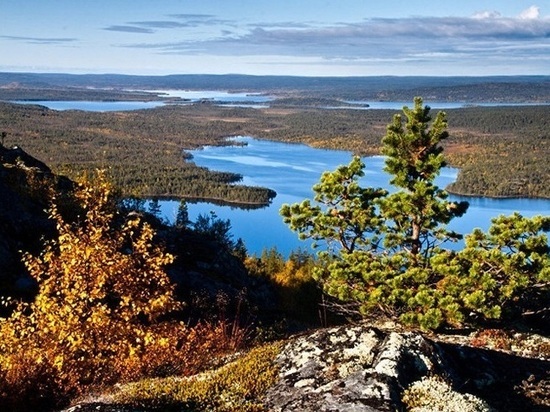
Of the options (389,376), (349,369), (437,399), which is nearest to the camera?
(437,399)

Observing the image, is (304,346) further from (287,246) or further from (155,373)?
(287,246)

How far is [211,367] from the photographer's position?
1141cm

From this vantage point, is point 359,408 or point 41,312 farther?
point 41,312

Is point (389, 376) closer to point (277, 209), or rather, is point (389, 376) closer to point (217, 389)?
point (217, 389)

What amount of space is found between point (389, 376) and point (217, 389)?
267 cm

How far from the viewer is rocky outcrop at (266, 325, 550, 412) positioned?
8.61 m

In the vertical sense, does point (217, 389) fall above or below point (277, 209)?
above

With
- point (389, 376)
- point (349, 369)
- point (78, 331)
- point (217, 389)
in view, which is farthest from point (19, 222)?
point (389, 376)

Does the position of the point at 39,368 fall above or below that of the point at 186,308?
above

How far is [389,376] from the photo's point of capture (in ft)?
29.4

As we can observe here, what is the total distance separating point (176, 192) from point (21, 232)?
535ft

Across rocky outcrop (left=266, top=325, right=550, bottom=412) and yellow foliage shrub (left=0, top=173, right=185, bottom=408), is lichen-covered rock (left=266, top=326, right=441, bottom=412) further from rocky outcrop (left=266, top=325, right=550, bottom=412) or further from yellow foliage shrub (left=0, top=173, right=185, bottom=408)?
yellow foliage shrub (left=0, top=173, right=185, bottom=408)

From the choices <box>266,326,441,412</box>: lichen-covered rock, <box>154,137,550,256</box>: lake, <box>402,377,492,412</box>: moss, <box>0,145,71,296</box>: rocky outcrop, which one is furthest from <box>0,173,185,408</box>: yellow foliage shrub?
<box>154,137,550,256</box>: lake

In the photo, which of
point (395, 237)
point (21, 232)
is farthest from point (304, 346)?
point (21, 232)
